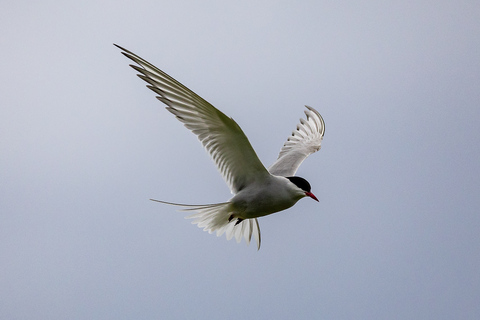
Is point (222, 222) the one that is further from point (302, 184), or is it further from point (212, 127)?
point (212, 127)

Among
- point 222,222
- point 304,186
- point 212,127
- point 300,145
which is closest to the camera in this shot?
point 212,127

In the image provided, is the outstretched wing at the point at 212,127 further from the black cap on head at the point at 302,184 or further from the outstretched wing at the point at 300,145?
the outstretched wing at the point at 300,145

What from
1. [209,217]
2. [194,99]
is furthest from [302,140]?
[194,99]

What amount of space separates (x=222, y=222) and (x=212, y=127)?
1.41 metres

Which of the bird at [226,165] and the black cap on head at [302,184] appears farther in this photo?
the black cap on head at [302,184]

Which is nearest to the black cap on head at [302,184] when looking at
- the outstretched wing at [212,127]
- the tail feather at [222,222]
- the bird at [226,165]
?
the bird at [226,165]

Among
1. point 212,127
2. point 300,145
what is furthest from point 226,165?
point 300,145

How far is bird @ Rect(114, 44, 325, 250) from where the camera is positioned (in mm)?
5977

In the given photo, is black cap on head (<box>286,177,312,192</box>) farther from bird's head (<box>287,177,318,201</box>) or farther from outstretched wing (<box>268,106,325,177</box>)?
outstretched wing (<box>268,106,325,177</box>)

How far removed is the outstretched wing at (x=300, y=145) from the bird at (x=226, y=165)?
956 mm

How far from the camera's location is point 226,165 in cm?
673

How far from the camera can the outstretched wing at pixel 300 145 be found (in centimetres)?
783

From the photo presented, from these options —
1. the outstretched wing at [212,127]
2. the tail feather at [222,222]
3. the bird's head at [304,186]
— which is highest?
the outstretched wing at [212,127]

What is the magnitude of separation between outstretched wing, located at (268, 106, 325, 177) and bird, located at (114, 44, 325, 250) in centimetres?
96
